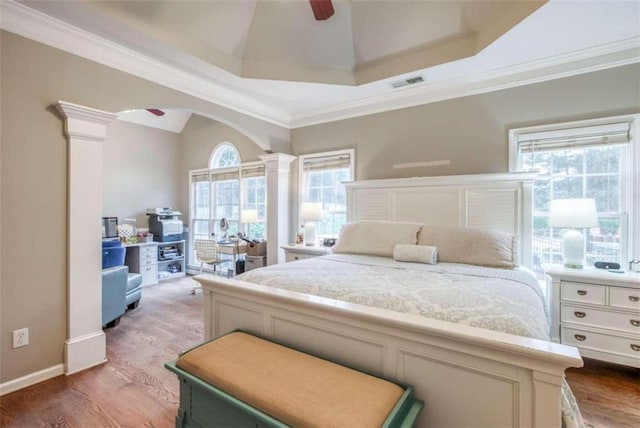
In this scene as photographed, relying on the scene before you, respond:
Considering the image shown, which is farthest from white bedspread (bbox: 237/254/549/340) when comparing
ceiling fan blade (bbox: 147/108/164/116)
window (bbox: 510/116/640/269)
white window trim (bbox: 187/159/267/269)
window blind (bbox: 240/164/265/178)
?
ceiling fan blade (bbox: 147/108/164/116)

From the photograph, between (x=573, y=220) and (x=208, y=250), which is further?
(x=208, y=250)

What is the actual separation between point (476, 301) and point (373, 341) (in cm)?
56

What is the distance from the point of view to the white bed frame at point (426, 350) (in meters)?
1.05

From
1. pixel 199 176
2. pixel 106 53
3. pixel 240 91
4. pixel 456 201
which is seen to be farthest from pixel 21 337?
pixel 199 176

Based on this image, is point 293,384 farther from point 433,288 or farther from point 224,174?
point 224,174

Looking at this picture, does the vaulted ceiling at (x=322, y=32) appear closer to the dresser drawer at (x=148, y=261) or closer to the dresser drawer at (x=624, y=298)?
the dresser drawer at (x=624, y=298)

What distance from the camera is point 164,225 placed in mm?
5352

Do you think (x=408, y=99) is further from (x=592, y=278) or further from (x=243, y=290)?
(x=243, y=290)

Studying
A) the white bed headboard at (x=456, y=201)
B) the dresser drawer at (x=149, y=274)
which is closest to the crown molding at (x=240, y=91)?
the white bed headboard at (x=456, y=201)

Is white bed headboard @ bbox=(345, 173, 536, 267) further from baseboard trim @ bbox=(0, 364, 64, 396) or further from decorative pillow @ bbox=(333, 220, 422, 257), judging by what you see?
baseboard trim @ bbox=(0, 364, 64, 396)

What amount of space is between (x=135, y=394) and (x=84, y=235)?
4.23 ft

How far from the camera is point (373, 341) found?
1401mm

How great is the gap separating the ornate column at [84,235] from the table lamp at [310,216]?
2217 millimetres

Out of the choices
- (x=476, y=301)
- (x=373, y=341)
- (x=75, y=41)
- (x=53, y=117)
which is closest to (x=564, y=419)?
(x=476, y=301)
